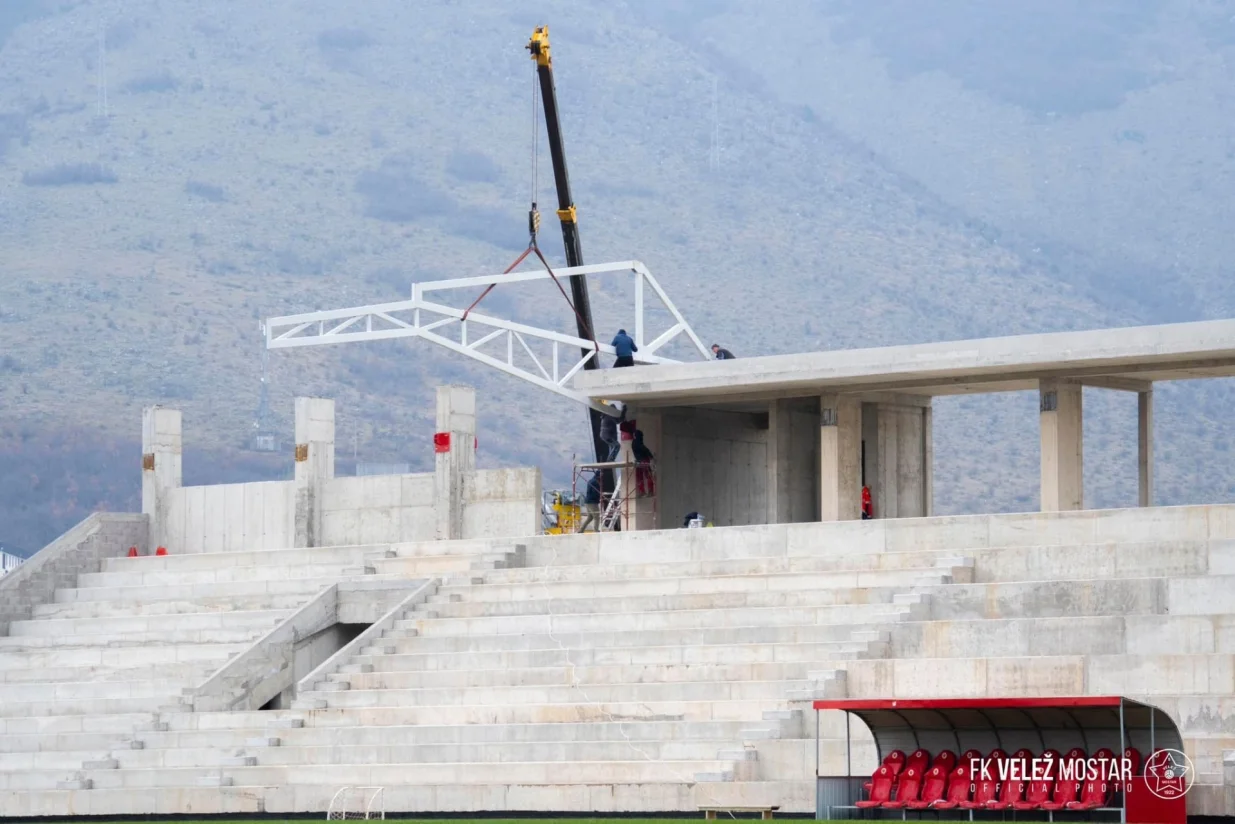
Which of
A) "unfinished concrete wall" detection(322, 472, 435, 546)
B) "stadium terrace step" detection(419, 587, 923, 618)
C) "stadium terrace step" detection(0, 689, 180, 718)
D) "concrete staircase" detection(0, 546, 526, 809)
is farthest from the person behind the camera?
"unfinished concrete wall" detection(322, 472, 435, 546)

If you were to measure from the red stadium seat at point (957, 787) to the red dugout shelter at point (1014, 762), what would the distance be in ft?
0.04

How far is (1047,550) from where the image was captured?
32.0m

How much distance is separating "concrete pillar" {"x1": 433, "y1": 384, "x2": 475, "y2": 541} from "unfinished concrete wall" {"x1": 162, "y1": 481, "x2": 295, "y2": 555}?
346cm

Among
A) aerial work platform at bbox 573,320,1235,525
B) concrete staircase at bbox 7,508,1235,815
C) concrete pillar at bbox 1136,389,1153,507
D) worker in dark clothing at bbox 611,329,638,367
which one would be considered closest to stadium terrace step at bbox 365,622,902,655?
concrete staircase at bbox 7,508,1235,815

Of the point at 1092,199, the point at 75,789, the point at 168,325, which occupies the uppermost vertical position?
the point at 1092,199

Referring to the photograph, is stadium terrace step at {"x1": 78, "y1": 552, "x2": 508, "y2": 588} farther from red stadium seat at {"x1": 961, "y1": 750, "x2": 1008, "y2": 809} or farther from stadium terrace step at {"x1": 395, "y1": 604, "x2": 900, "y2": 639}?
red stadium seat at {"x1": 961, "y1": 750, "x2": 1008, "y2": 809}

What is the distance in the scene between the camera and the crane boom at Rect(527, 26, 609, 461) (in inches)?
1898

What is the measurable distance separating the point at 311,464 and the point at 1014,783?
22.1 meters

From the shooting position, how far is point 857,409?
138ft

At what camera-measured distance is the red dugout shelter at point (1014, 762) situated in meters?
24.0

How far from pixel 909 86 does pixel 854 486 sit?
138883mm

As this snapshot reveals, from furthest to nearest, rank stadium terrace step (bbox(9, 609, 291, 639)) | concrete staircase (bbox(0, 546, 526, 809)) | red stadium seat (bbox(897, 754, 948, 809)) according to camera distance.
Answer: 1. stadium terrace step (bbox(9, 609, 291, 639))
2. concrete staircase (bbox(0, 546, 526, 809))
3. red stadium seat (bbox(897, 754, 948, 809))

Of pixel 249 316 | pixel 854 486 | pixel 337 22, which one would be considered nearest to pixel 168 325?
pixel 249 316

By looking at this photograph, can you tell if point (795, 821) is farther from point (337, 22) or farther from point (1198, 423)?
point (337, 22)
